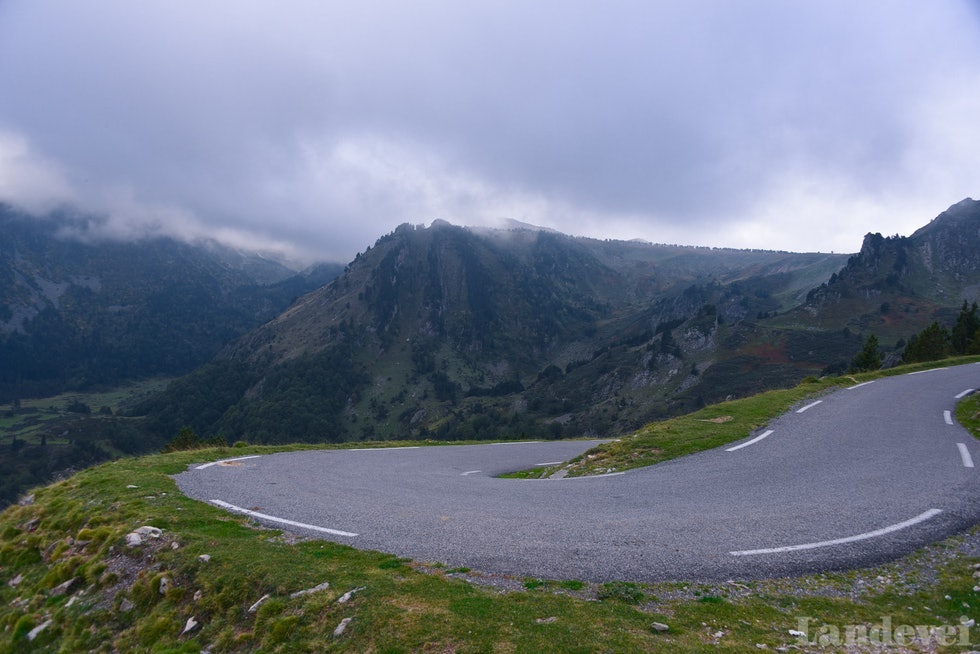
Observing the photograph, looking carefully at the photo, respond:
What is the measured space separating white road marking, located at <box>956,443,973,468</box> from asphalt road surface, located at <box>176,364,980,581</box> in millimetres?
31

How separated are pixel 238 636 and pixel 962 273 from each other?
25944 centimetres

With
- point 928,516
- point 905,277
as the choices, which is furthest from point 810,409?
point 905,277

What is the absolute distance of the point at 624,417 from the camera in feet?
479

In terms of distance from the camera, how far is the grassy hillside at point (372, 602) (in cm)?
633

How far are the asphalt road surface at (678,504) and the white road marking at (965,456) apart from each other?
0.03 meters

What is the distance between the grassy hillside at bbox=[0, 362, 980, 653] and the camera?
6328 mm

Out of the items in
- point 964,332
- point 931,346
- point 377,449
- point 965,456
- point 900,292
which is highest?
point 900,292

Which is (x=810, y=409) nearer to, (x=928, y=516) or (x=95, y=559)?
(x=928, y=516)

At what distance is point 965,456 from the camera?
13.8m

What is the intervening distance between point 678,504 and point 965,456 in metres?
9.39

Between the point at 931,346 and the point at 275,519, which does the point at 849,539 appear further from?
the point at 931,346

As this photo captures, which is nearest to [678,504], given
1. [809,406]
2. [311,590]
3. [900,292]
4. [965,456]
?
[311,590]

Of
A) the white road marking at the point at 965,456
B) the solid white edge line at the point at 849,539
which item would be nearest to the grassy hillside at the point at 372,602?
the solid white edge line at the point at 849,539

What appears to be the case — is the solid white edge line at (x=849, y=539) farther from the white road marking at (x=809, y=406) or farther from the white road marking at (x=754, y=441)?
the white road marking at (x=809, y=406)
